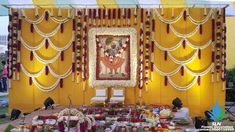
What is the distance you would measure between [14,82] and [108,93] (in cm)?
284

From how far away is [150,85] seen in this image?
11500mm

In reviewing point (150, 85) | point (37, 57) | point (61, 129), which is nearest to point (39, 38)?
point (37, 57)

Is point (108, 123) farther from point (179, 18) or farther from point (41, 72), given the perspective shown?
point (179, 18)

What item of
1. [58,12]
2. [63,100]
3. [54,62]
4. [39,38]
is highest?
[58,12]

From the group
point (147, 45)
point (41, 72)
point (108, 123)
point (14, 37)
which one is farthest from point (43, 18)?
point (108, 123)

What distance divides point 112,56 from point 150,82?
133 centimetres

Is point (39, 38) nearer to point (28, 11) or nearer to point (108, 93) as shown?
point (28, 11)

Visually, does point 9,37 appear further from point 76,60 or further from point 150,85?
point 150,85

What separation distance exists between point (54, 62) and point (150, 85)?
2.88 metres

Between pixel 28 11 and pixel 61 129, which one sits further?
pixel 28 11

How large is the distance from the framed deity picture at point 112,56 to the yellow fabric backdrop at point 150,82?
0.33 m

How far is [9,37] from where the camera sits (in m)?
11.7

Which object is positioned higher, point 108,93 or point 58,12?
point 58,12

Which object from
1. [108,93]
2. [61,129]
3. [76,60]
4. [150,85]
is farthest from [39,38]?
[61,129]
